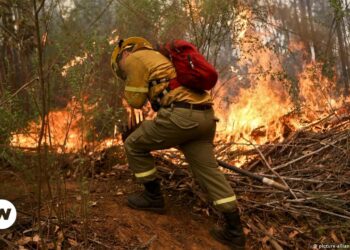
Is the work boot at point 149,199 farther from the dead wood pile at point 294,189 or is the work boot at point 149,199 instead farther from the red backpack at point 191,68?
the red backpack at point 191,68

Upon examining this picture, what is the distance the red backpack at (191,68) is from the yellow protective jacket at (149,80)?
0.22 ft

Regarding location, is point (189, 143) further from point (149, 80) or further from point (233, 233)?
point (233, 233)

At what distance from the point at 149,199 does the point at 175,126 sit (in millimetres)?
905

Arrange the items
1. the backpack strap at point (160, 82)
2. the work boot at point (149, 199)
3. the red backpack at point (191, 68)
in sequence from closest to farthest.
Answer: the red backpack at point (191, 68) < the backpack strap at point (160, 82) < the work boot at point (149, 199)

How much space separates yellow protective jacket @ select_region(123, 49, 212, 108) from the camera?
3.71 metres

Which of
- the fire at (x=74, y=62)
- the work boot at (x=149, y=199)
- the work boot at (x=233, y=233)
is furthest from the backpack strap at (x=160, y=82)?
the work boot at (x=233, y=233)

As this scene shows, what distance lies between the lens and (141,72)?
375 cm

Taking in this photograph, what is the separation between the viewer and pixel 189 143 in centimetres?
386

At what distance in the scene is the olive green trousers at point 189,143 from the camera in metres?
3.68

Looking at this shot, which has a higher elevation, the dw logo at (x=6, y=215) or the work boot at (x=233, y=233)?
the dw logo at (x=6, y=215)

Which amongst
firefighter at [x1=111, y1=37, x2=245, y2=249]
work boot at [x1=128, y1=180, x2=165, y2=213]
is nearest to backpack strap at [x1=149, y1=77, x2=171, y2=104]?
firefighter at [x1=111, y1=37, x2=245, y2=249]

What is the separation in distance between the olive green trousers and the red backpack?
0.85 ft

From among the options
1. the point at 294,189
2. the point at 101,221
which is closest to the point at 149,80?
the point at 101,221

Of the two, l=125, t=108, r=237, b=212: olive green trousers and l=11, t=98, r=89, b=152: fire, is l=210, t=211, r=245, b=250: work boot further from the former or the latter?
l=11, t=98, r=89, b=152: fire
